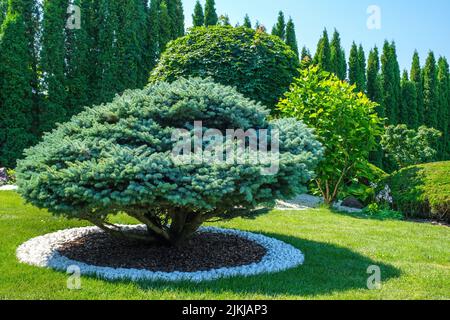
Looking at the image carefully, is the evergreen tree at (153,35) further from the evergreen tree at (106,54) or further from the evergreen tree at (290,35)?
the evergreen tree at (290,35)

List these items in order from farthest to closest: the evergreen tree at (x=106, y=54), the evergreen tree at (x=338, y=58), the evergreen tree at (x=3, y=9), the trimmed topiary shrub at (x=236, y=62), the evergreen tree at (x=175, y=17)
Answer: the evergreen tree at (x=338, y=58), the evergreen tree at (x=175, y=17), the evergreen tree at (x=106, y=54), the evergreen tree at (x=3, y=9), the trimmed topiary shrub at (x=236, y=62)

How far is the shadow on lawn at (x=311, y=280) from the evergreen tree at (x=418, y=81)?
86.2 ft

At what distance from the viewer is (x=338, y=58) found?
25.0 meters

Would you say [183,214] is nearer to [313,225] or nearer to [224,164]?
[224,164]

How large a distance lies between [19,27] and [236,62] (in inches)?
303

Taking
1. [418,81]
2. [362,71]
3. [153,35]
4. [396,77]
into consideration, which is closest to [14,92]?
[153,35]

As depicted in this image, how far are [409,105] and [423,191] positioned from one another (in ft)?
67.4

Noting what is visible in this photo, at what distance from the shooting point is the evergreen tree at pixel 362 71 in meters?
25.5

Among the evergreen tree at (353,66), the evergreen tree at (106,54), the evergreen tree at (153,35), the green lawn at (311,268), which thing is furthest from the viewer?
the evergreen tree at (353,66)

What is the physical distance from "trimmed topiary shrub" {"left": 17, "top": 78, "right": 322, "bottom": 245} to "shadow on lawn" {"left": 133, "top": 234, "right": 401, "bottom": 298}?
2.33 ft

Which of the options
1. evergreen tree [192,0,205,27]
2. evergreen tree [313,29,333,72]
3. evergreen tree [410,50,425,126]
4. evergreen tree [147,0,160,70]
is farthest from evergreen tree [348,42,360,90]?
evergreen tree [147,0,160,70]

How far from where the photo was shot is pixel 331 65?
24531 millimetres

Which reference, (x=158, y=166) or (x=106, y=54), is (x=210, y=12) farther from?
(x=158, y=166)

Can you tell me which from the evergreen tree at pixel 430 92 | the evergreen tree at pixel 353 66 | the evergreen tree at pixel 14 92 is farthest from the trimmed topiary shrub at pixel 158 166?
the evergreen tree at pixel 430 92
